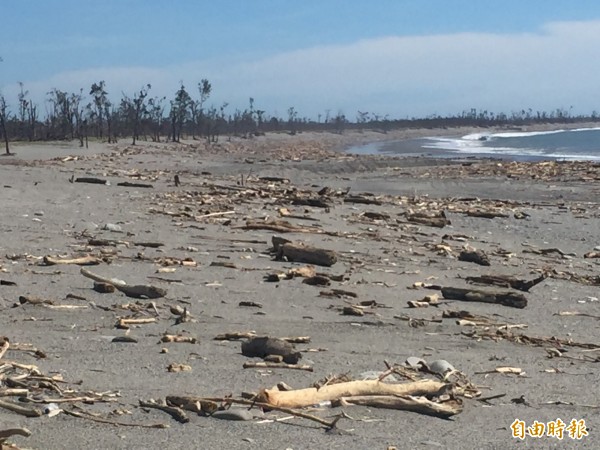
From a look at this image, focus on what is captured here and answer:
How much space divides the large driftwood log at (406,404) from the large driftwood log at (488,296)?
383 cm

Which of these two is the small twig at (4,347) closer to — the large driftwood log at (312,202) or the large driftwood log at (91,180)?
the large driftwood log at (312,202)

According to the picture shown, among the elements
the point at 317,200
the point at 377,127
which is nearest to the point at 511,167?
the point at 317,200

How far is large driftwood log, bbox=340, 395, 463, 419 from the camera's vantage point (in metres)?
5.11

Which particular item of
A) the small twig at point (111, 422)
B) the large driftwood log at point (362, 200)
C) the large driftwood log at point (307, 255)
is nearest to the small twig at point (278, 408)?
the small twig at point (111, 422)

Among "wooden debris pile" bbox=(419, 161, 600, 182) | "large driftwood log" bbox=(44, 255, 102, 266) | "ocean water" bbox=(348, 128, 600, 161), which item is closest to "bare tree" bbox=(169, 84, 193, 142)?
"ocean water" bbox=(348, 128, 600, 161)

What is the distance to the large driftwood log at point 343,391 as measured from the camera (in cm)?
502

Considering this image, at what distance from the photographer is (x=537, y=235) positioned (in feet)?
53.0

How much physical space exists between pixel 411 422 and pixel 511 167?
32.0 metres

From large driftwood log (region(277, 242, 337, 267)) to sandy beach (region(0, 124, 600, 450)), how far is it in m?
0.19

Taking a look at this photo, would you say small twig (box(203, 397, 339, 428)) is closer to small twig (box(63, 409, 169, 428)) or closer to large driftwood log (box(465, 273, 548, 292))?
small twig (box(63, 409, 169, 428))

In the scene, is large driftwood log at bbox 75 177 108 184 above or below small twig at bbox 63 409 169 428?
above

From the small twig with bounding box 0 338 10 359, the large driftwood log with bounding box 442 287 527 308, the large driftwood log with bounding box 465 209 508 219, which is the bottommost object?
the large driftwood log with bounding box 465 209 508 219

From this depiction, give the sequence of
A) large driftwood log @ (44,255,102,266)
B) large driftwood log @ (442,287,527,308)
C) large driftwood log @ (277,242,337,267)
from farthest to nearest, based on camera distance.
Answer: large driftwood log @ (277,242,337,267), large driftwood log @ (44,255,102,266), large driftwood log @ (442,287,527,308)

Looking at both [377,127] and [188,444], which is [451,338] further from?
[377,127]
